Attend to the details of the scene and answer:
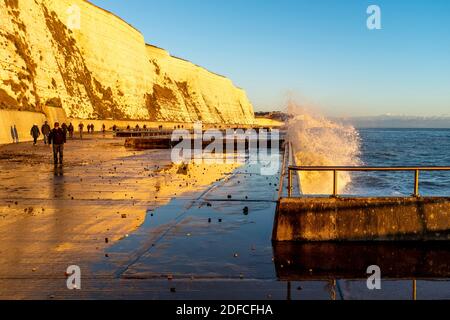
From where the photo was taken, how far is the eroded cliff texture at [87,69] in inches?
1946

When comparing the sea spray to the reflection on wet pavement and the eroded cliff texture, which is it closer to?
the reflection on wet pavement

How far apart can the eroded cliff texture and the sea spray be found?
23431 millimetres

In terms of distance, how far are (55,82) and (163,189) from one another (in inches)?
2058

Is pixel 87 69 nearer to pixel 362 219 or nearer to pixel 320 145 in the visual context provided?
pixel 320 145

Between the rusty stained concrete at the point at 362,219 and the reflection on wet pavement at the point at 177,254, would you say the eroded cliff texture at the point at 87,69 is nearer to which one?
the reflection on wet pavement at the point at 177,254

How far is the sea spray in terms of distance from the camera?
23.0 m

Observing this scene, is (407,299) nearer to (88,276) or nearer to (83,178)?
(88,276)

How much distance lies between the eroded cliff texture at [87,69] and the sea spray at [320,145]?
23.4 m

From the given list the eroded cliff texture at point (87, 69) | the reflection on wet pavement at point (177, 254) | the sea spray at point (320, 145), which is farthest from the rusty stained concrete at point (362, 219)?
the eroded cliff texture at point (87, 69)

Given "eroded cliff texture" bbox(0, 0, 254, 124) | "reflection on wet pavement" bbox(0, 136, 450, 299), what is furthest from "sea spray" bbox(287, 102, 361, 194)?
"eroded cliff texture" bbox(0, 0, 254, 124)

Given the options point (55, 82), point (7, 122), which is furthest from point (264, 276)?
point (55, 82)

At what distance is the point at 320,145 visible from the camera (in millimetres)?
38250

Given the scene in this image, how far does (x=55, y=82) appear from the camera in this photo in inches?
Result: 2431

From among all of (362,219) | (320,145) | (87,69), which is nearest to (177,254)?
(362,219)
